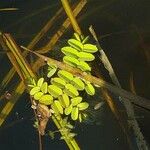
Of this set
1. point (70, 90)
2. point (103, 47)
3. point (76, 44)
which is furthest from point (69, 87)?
point (103, 47)

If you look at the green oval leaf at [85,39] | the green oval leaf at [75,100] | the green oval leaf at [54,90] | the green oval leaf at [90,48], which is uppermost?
the green oval leaf at [85,39]

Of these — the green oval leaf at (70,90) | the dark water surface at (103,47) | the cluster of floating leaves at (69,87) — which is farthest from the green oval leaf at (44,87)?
the dark water surface at (103,47)

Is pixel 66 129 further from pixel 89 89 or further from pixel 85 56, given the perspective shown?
pixel 85 56

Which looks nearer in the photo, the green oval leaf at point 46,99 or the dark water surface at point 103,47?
the green oval leaf at point 46,99

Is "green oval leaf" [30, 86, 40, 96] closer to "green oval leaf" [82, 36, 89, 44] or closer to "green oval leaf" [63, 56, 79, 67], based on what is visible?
"green oval leaf" [63, 56, 79, 67]

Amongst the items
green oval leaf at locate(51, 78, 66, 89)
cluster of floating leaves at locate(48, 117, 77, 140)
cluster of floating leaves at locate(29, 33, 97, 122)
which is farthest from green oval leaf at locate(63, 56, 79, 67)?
cluster of floating leaves at locate(48, 117, 77, 140)

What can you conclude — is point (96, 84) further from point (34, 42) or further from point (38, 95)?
point (34, 42)

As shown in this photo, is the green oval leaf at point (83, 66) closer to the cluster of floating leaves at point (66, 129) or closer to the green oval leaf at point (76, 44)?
the green oval leaf at point (76, 44)
